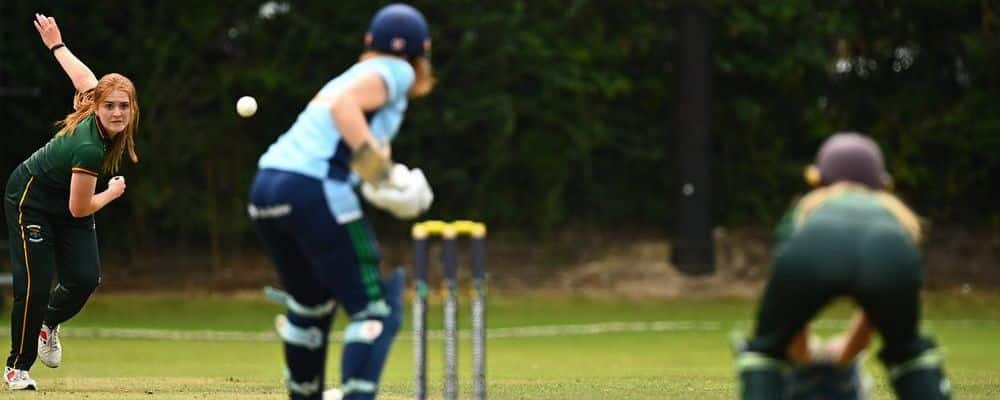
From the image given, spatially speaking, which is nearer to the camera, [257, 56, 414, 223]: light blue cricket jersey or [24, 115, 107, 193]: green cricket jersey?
[257, 56, 414, 223]: light blue cricket jersey

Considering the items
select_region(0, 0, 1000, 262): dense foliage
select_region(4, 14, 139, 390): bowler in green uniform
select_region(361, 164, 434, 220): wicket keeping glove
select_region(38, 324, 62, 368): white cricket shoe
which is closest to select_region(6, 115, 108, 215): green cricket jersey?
select_region(4, 14, 139, 390): bowler in green uniform

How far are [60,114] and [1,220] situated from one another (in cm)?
157

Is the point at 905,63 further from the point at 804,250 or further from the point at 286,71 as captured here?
the point at 804,250

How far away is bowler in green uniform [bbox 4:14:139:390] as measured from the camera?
886cm

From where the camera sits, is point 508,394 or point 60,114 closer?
point 508,394

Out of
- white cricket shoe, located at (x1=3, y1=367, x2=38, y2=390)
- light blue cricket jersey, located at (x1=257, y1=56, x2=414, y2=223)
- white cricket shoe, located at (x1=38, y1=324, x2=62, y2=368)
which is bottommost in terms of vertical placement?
white cricket shoe, located at (x1=3, y1=367, x2=38, y2=390)

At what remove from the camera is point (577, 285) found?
20.7 m

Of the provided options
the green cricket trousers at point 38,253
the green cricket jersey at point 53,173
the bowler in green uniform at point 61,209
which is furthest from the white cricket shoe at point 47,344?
the green cricket jersey at point 53,173

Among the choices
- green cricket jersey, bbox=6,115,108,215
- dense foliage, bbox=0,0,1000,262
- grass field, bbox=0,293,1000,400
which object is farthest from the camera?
dense foliage, bbox=0,0,1000,262

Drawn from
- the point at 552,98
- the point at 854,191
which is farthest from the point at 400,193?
the point at 552,98

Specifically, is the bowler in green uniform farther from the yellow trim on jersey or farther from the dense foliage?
the dense foliage

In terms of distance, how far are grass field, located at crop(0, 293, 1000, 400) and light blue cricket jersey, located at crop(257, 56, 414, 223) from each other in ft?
7.87

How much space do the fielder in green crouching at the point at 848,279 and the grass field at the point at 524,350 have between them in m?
2.75

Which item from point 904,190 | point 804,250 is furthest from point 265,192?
point 904,190
